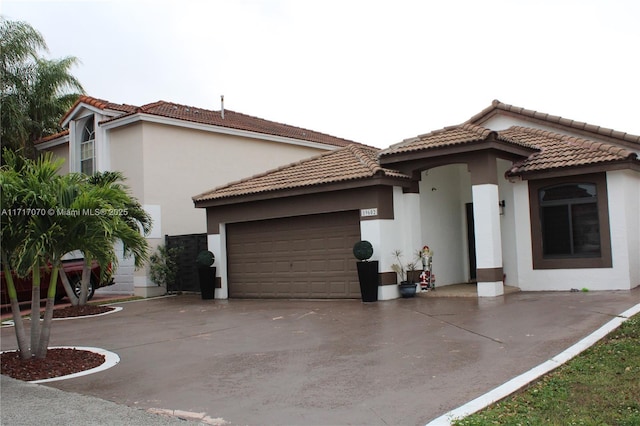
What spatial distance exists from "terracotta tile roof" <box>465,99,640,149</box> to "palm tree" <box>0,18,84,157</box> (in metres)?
18.3

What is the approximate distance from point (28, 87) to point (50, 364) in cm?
2110

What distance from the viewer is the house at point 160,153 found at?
20.1 m

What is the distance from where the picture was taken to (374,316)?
12023mm

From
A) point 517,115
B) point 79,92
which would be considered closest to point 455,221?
point 517,115

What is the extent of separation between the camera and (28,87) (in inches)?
1023

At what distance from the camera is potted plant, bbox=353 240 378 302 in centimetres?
1416

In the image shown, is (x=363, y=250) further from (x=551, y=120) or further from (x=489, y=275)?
(x=551, y=120)

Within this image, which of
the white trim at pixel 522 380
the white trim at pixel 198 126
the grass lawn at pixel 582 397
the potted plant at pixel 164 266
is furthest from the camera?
the white trim at pixel 198 126

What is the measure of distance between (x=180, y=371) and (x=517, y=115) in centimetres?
1395

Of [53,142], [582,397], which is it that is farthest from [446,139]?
[53,142]

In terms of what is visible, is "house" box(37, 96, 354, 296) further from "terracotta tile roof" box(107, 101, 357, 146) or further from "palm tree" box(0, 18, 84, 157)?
"palm tree" box(0, 18, 84, 157)

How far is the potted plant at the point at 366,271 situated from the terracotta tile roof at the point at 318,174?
1755mm

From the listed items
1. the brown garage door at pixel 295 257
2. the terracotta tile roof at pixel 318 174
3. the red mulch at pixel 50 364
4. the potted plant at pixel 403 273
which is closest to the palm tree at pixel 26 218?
the red mulch at pixel 50 364

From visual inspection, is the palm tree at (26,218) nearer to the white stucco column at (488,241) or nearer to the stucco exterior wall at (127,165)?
the white stucco column at (488,241)
